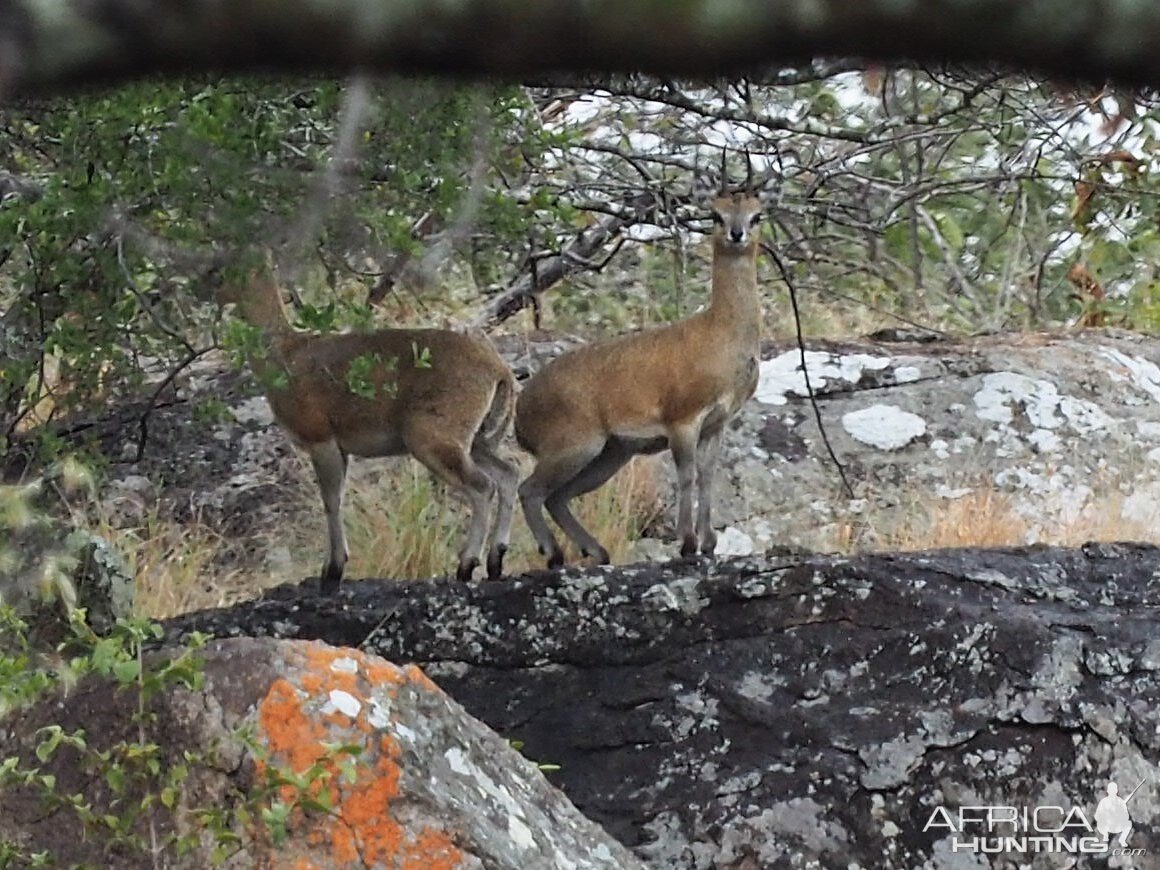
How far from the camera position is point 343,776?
403 cm

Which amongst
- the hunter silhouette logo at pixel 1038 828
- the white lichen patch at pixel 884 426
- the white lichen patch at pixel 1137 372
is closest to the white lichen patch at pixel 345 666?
the hunter silhouette logo at pixel 1038 828

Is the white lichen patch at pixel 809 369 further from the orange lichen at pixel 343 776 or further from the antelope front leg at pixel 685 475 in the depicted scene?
the orange lichen at pixel 343 776

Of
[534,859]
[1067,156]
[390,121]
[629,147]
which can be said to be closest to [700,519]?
[629,147]

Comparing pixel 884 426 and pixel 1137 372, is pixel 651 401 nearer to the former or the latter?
pixel 884 426

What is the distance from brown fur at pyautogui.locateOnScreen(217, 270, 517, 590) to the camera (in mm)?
8102

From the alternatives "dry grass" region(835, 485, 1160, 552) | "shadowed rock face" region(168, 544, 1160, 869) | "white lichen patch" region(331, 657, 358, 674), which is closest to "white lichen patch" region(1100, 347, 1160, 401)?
"dry grass" region(835, 485, 1160, 552)

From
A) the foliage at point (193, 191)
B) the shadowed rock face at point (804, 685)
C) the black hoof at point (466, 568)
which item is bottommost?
the black hoof at point (466, 568)

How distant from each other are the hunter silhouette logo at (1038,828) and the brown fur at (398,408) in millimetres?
2838

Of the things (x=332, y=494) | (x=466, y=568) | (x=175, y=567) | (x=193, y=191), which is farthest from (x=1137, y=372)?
(x=193, y=191)

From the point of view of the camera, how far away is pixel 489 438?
8.65 meters

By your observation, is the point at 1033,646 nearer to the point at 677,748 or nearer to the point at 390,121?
the point at 677,748

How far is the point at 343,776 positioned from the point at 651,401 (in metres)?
5.19

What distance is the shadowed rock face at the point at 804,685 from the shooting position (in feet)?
19.4

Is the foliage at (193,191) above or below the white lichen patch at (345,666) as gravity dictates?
above
